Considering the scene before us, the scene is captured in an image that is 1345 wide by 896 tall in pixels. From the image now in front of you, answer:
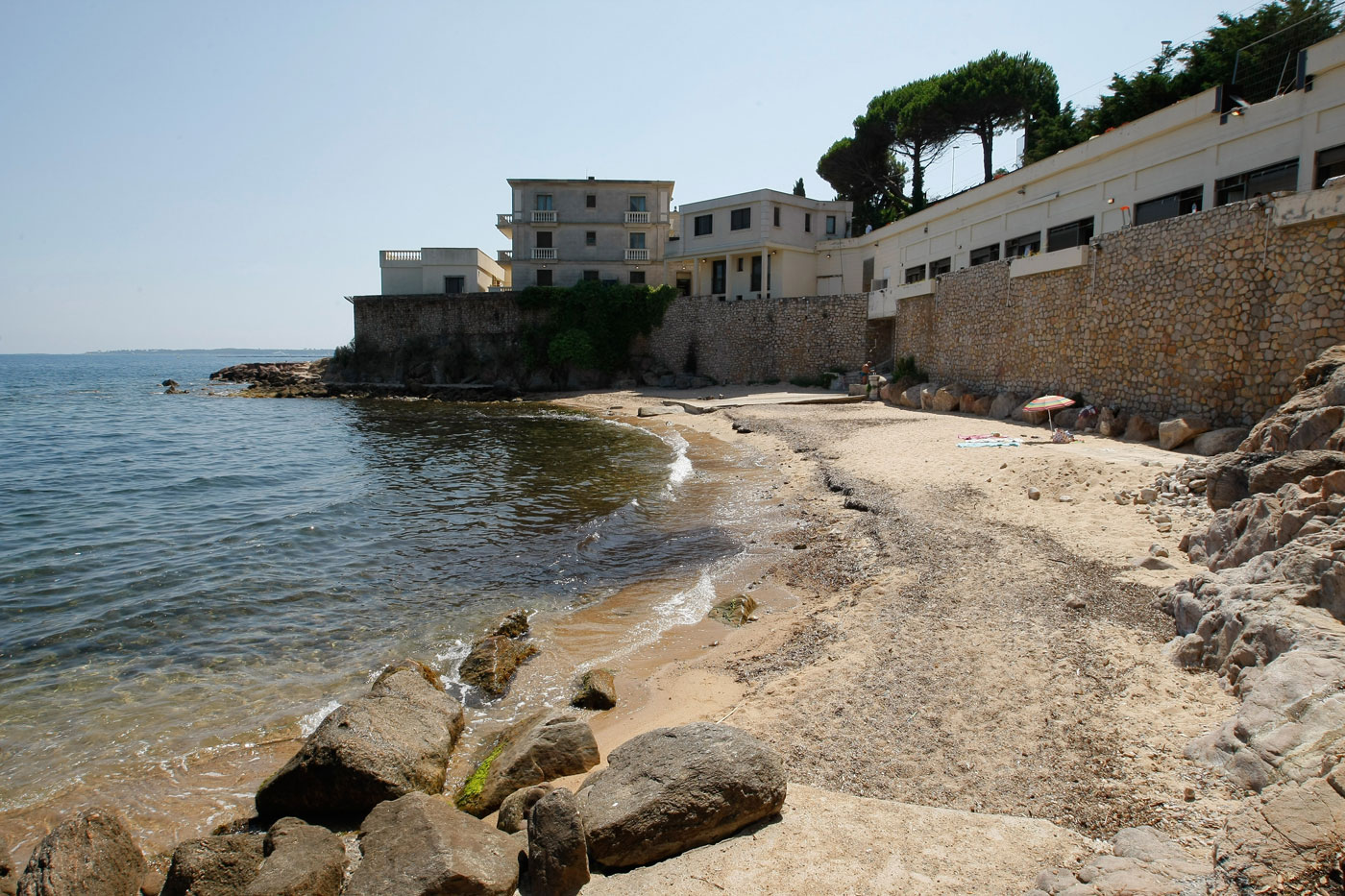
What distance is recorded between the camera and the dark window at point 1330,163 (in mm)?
17656

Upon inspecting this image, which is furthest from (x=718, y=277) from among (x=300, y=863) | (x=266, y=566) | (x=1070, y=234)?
(x=300, y=863)

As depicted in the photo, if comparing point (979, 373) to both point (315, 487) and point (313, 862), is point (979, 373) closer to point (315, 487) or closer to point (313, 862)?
point (315, 487)

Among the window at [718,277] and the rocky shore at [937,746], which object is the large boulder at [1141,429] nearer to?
the rocky shore at [937,746]

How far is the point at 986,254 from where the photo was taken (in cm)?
3269

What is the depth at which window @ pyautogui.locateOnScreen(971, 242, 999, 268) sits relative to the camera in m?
31.9

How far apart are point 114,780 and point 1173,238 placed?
21.9 metres

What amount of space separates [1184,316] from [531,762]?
18.1 m

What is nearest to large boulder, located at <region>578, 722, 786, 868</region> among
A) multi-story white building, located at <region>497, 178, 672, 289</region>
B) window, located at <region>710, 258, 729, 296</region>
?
window, located at <region>710, 258, 729, 296</region>

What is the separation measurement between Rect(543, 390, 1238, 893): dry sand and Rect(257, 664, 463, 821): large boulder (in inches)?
70.4

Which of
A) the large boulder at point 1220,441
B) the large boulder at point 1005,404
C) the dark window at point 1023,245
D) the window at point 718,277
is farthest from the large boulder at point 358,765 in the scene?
the window at point 718,277

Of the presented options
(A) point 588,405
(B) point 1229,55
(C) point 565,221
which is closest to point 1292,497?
(B) point 1229,55

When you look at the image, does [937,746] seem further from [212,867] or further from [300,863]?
[212,867]

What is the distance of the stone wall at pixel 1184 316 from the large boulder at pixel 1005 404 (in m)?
0.53

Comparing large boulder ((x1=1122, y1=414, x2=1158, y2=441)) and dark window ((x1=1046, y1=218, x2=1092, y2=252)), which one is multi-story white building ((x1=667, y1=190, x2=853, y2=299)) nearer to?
dark window ((x1=1046, y1=218, x2=1092, y2=252))
